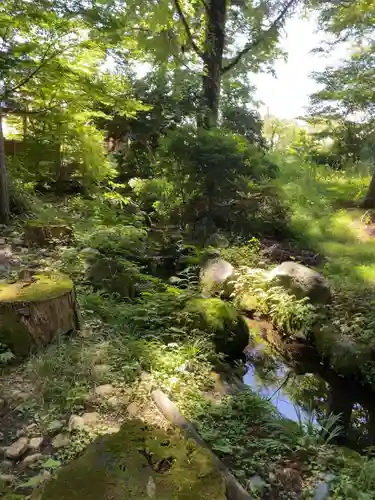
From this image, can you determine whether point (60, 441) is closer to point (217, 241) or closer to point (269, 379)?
point (269, 379)

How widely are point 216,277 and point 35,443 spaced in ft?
13.4

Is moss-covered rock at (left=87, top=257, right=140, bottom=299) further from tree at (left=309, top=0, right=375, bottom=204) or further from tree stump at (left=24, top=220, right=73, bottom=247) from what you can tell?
tree at (left=309, top=0, right=375, bottom=204)

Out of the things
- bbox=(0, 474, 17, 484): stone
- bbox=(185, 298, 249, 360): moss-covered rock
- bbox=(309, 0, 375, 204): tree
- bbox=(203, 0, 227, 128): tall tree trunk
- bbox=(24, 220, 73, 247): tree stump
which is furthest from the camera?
bbox=(309, 0, 375, 204): tree

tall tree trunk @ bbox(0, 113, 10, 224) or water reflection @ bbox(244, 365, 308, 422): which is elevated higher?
tall tree trunk @ bbox(0, 113, 10, 224)

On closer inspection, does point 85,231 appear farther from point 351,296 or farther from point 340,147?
point 340,147

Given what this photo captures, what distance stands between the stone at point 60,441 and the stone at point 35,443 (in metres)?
0.07

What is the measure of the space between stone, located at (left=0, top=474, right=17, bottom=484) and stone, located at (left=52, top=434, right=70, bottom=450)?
0.31m

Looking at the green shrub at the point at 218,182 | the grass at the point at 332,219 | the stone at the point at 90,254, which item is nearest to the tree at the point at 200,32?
the green shrub at the point at 218,182

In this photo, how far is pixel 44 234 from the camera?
20.3 ft

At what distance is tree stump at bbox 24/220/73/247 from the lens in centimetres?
609

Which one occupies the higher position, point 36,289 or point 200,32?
point 200,32

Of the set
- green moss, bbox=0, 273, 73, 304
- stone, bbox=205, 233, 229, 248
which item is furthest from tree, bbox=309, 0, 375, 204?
green moss, bbox=0, 273, 73, 304

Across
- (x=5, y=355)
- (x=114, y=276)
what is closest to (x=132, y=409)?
(x=5, y=355)

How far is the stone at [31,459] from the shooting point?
2.30 meters
